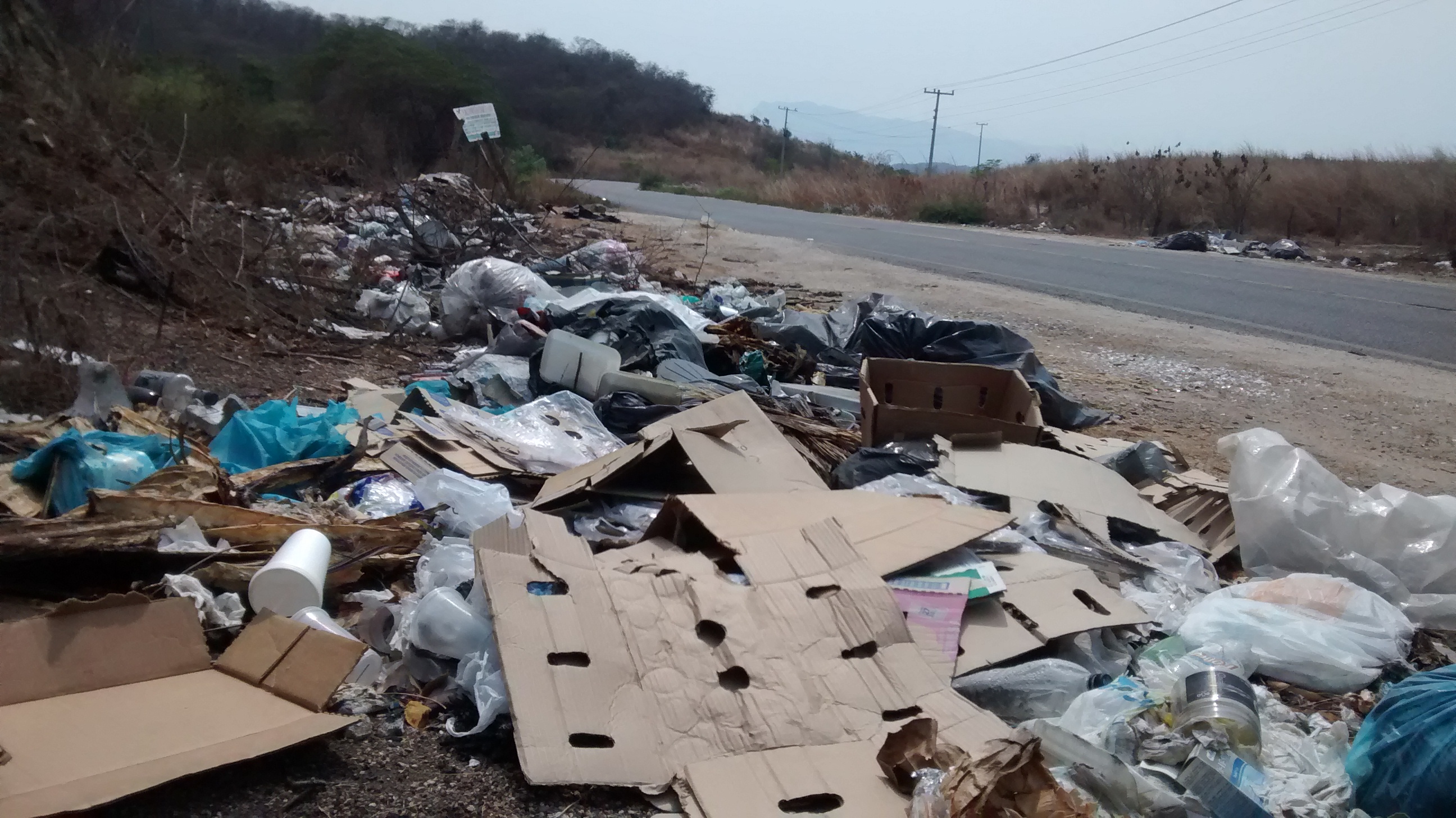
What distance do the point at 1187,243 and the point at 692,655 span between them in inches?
626

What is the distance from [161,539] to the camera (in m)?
2.60

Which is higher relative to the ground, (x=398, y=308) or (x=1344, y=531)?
(x=398, y=308)

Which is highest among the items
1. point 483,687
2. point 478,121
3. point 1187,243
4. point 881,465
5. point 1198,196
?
point 1198,196

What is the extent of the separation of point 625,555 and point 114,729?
1.24m

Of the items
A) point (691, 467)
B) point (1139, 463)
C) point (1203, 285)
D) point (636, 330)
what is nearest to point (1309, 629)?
point (1139, 463)

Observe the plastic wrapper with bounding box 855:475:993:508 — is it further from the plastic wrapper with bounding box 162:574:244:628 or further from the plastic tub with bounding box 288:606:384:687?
the plastic wrapper with bounding box 162:574:244:628

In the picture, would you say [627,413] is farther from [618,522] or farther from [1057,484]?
[1057,484]

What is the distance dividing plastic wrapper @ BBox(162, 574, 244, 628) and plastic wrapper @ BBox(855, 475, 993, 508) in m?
1.95

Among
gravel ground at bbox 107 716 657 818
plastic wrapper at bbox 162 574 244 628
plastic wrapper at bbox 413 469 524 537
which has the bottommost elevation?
gravel ground at bbox 107 716 657 818

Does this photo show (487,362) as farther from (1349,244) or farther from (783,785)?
(1349,244)

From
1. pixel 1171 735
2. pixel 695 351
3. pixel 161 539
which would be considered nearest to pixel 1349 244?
pixel 695 351

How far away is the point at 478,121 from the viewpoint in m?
9.24

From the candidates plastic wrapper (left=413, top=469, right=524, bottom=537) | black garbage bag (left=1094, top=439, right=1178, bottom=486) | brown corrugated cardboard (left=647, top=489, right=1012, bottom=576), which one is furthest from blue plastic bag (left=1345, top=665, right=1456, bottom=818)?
plastic wrapper (left=413, top=469, right=524, bottom=537)

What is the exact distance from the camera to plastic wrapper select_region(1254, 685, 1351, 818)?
2057 mm
